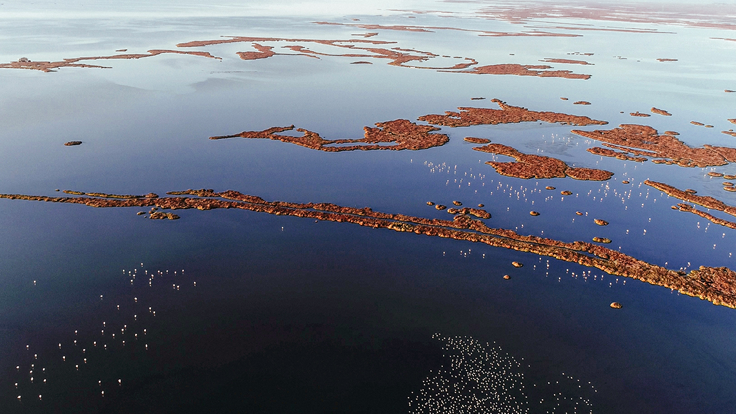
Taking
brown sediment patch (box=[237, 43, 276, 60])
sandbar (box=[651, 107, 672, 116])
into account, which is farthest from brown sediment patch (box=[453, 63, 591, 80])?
brown sediment patch (box=[237, 43, 276, 60])

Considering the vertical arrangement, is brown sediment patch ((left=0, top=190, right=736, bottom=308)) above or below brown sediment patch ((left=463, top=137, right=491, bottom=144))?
below

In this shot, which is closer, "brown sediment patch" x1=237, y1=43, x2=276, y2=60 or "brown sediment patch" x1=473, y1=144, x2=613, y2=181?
"brown sediment patch" x1=473, y1=144, x2=613, y2=181

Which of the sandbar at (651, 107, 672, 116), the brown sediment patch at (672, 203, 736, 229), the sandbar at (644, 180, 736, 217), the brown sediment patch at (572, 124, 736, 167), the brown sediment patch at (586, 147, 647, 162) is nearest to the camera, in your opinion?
the brown sediment patch at (672, 203, 736, 229)

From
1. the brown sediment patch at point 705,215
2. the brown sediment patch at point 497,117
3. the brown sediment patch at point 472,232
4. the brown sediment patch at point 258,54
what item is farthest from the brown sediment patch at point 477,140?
the brown sediment patch at point 258,54

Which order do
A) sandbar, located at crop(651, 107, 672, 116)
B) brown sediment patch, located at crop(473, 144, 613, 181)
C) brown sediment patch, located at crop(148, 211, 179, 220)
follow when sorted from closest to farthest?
brown sediment patch, located at crop(148, 211, 179, 220) → brown sediment patch, located at crop(473, 144, 613, 181) → sandbar, located at crop(651, 107, 672, 116)

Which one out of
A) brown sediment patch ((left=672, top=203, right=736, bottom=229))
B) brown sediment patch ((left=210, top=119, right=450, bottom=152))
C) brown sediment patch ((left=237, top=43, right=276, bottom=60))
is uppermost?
brown sediment patch ((left=237, top=43, right=276, bottom=60))

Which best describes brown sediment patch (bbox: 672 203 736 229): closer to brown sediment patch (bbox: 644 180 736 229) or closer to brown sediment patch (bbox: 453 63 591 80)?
brown sediment patch (bbox: 644 180 736 229)

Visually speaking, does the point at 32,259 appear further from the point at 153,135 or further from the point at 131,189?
the point at 153,135

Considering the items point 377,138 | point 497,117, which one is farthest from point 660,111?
point 377,138
